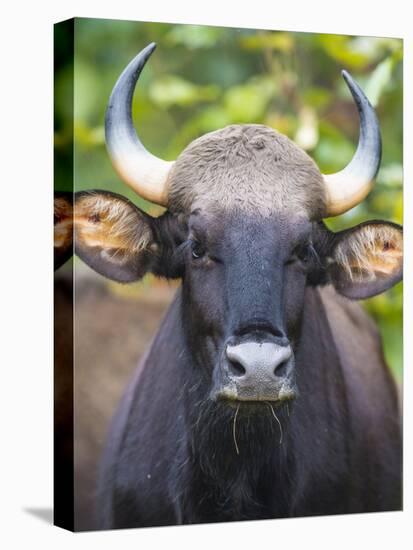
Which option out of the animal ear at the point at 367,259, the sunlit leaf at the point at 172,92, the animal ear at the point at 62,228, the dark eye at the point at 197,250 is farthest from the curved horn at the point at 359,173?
the sunlit leaf at the point at 172,92

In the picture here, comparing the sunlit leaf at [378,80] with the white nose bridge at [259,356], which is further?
the sunlit leaf at [378,80]

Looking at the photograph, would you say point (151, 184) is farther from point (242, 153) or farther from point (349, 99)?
point (349, 99)

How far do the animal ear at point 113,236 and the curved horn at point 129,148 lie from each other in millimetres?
125

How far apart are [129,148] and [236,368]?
4.30 ft

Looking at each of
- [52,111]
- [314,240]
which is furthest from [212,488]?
[52,111]

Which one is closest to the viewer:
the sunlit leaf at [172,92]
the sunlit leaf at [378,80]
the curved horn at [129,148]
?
the curved horn at [129,148]

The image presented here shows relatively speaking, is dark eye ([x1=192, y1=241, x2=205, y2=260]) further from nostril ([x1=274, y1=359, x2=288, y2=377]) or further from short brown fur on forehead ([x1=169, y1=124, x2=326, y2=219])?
nostril ([x1=274, y1=359, x2=288, y2=377])

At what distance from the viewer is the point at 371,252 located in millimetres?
6430

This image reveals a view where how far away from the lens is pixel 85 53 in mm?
6359

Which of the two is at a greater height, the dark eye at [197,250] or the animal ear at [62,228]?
the animal ear at [62,228]

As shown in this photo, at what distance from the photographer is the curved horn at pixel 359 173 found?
6203mm

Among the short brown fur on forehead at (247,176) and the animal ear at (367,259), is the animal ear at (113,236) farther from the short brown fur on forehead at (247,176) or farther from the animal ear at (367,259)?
the animal ear at (367,259)

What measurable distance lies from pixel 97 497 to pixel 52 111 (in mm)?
2227

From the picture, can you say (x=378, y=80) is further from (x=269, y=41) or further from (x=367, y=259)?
(x=367, y=259)
